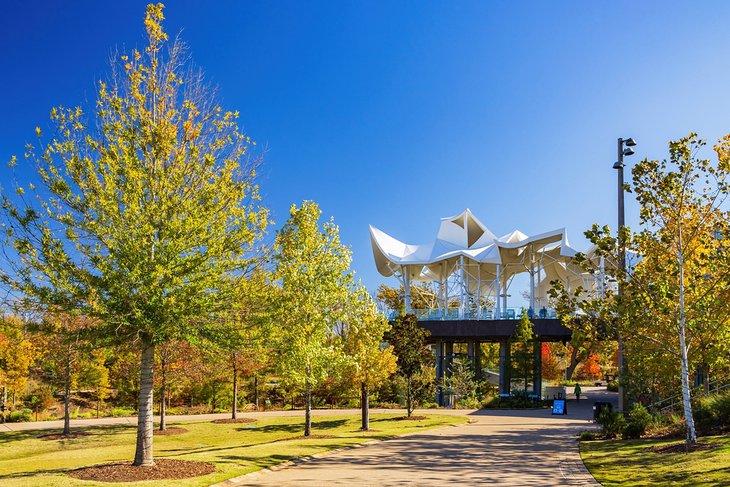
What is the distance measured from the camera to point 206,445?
20.2 metres

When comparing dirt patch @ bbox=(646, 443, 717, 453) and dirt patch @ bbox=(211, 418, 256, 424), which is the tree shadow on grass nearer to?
dirt patch @ bbox=(211, 418, 256, 424)

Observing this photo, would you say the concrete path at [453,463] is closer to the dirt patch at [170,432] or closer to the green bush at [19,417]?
the dirt patch at [170,432]

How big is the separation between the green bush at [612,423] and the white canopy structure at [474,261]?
79.2ft

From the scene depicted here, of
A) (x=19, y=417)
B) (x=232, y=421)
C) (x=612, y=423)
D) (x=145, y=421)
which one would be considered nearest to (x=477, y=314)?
(x=232, y=421)

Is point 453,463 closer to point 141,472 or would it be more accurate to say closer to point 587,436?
point 587,436

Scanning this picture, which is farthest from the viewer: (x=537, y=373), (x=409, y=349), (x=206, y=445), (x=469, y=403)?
(x=537, y=373)

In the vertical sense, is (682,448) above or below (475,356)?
above

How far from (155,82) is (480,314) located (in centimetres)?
3715

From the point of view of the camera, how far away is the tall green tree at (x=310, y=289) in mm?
20328

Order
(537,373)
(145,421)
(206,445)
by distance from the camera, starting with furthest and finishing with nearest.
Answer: (537,373), (206,445), (145,421)

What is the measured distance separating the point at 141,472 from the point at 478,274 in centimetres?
4203

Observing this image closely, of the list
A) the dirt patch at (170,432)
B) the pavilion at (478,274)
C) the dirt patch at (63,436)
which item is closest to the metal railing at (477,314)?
the pavilion at (478,274)

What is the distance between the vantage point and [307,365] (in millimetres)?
20875

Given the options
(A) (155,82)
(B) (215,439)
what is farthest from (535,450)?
(A) (155,82)
